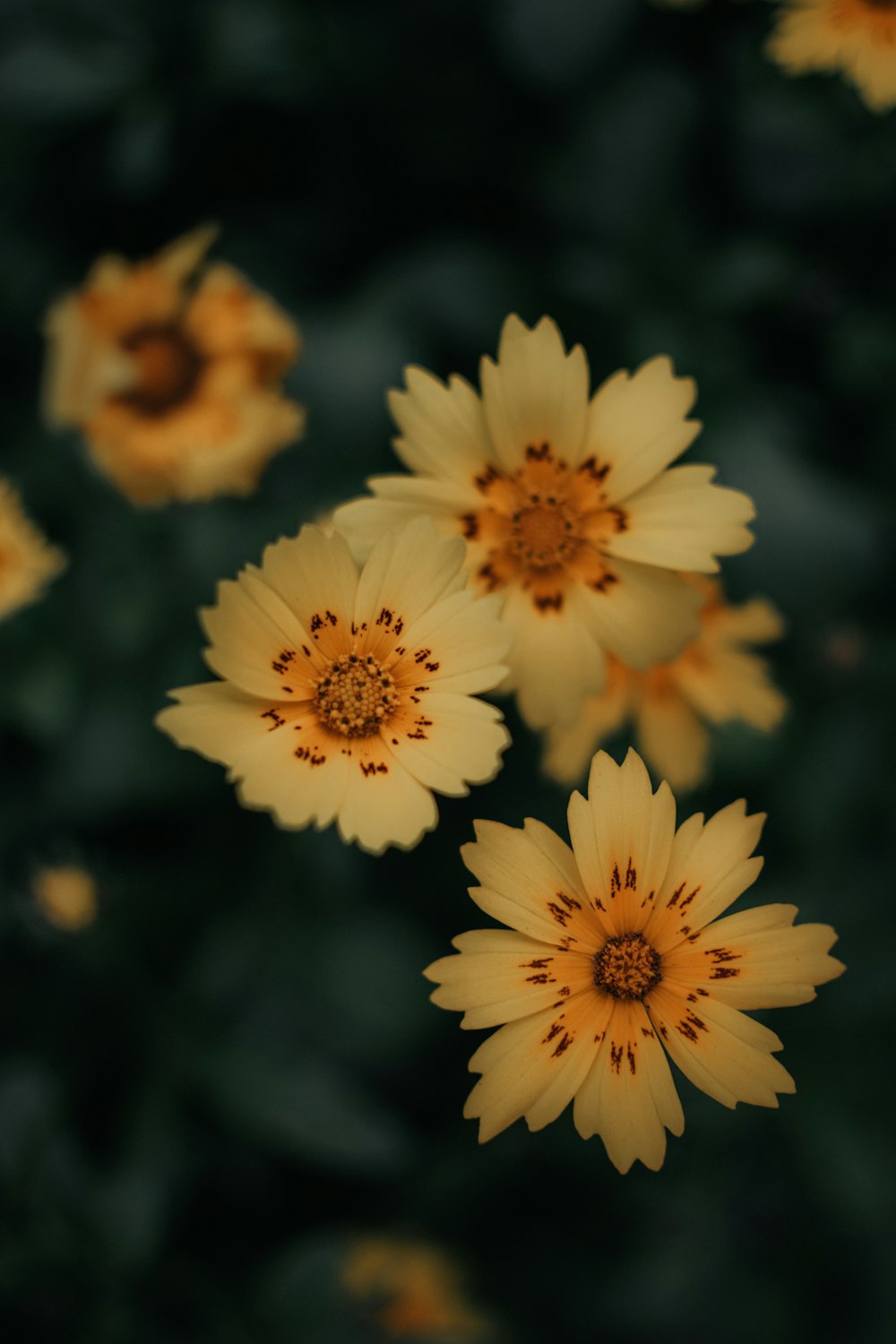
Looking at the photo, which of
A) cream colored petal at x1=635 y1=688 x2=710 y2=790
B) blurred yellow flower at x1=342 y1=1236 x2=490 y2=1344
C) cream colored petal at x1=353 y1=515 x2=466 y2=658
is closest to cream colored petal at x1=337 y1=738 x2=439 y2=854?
cream colored petal at x1=353 y1=515 x2=466 y2=658

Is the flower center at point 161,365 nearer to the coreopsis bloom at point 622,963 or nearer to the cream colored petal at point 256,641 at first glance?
the cream colored petal at point 256,641

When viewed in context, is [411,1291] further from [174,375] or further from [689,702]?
[174,375]

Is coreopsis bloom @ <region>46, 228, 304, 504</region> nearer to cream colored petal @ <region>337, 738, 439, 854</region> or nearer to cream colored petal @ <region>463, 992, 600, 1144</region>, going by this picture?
cream colored petal @ <region>337, 738, 439, 854</region>

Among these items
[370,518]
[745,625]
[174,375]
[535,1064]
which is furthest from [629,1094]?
[174,375]

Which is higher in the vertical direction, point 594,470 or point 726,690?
point 726,690

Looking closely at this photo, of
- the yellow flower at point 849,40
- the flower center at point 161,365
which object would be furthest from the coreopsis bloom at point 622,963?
the flower center at point 161,365

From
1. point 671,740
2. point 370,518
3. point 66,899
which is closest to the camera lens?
point 370,518
